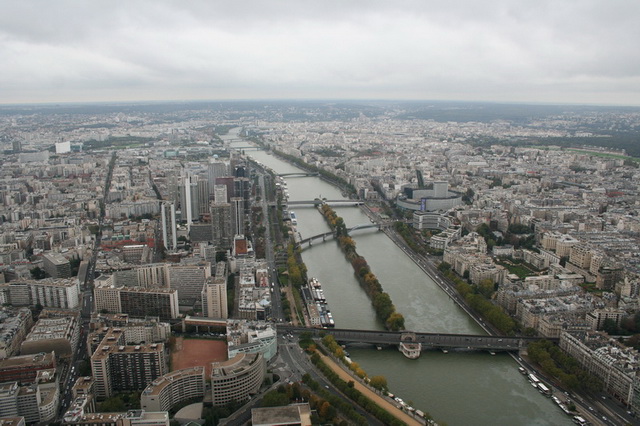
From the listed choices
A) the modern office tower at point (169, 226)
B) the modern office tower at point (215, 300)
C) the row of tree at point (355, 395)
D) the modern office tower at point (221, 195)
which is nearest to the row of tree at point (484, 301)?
the row of tree at point (355, 395)

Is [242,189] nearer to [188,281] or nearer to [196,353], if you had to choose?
[188,281]

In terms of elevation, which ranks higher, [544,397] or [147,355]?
[147,355]

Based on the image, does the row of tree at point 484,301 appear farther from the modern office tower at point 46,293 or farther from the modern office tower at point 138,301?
the modern office tower at point 46,293

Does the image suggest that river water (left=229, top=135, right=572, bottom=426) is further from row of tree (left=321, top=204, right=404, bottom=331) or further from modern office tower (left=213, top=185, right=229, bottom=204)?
modern office tower (left=213, top=185, right=229, bottom=204)

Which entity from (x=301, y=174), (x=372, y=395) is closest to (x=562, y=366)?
(x=372, y=395)

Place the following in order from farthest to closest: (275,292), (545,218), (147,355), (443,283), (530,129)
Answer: (530,129)
(545,218)
(443,283)
(275,292)
(147,355)

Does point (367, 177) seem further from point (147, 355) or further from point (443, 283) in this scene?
point (147, 355)

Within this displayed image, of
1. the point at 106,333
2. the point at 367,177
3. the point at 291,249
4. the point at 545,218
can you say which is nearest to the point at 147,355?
the point at 106,333
